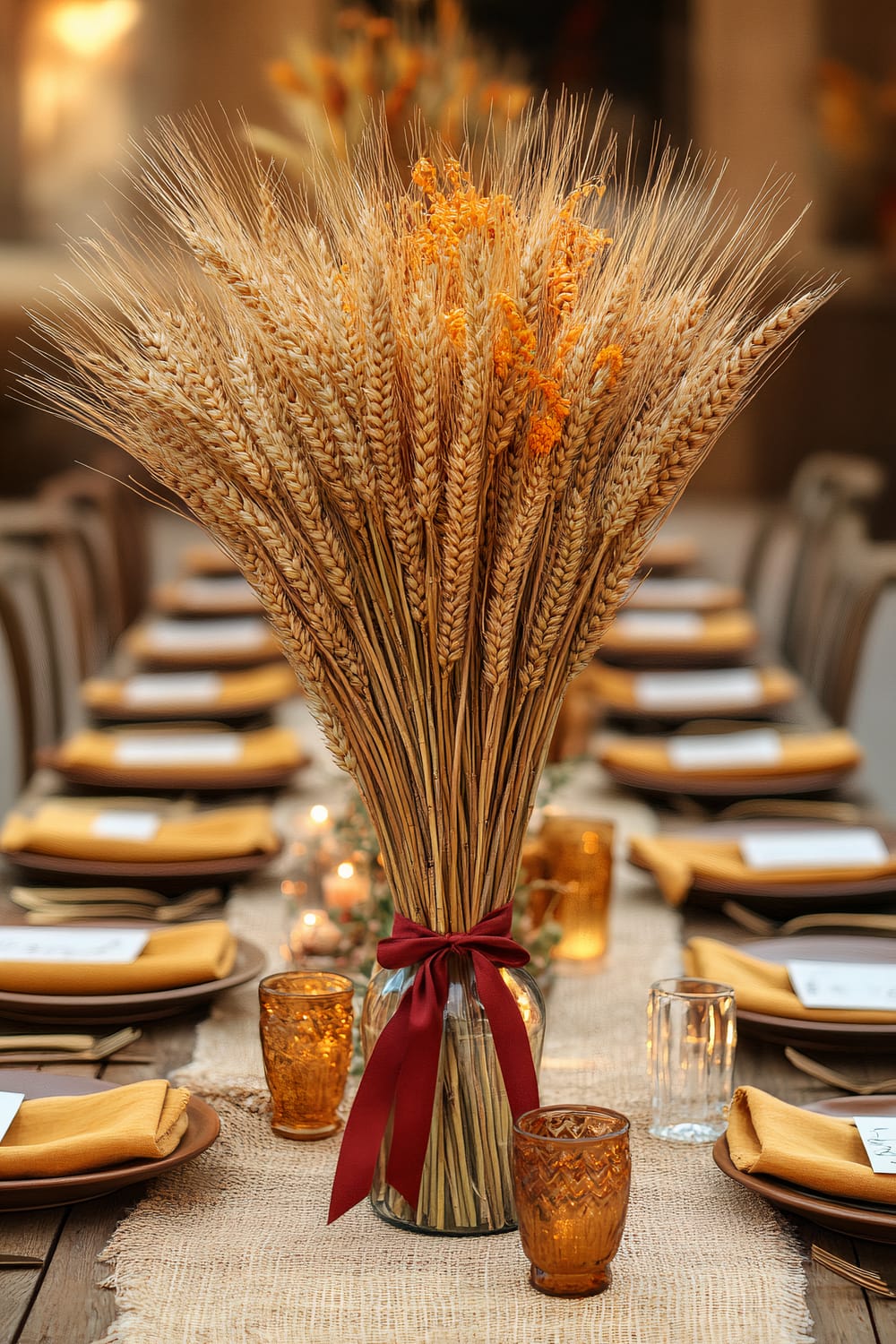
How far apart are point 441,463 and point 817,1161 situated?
0.51m

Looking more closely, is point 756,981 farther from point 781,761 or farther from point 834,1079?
point 781,761

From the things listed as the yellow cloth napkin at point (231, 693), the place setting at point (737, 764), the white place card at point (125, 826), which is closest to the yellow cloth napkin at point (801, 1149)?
the white place card at point (125, 826)

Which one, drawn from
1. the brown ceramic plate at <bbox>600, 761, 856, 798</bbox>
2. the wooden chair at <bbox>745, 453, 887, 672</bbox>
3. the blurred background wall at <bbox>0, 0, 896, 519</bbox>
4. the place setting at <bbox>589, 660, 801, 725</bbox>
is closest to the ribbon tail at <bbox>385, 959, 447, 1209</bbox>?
the brown ceramic plate at <bbox>600, 761, 856, 798</bbox>

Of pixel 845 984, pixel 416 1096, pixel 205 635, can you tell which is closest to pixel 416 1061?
pixel 416 1096

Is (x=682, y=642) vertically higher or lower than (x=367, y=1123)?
higher

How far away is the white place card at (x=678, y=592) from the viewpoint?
12.9ft

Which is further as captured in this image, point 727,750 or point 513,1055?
point 727,750

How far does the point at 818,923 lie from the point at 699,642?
172 centimetres

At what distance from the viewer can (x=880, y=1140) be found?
1079 mm

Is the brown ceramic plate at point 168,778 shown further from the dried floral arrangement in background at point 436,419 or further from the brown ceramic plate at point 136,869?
the dried floral arrangement in background at point 436,419

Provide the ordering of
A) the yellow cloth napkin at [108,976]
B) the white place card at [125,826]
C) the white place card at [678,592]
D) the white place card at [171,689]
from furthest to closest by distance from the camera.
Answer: the white place card at [678,592] → the white place card at [171,689] → the white place card at [125,826] → the yellow cloth napkin at [108,976]

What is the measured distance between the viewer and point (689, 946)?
1.50 meters

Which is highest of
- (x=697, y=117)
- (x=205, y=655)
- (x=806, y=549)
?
(x=697, y=117)

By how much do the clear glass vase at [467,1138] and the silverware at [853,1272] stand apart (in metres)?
0.19
